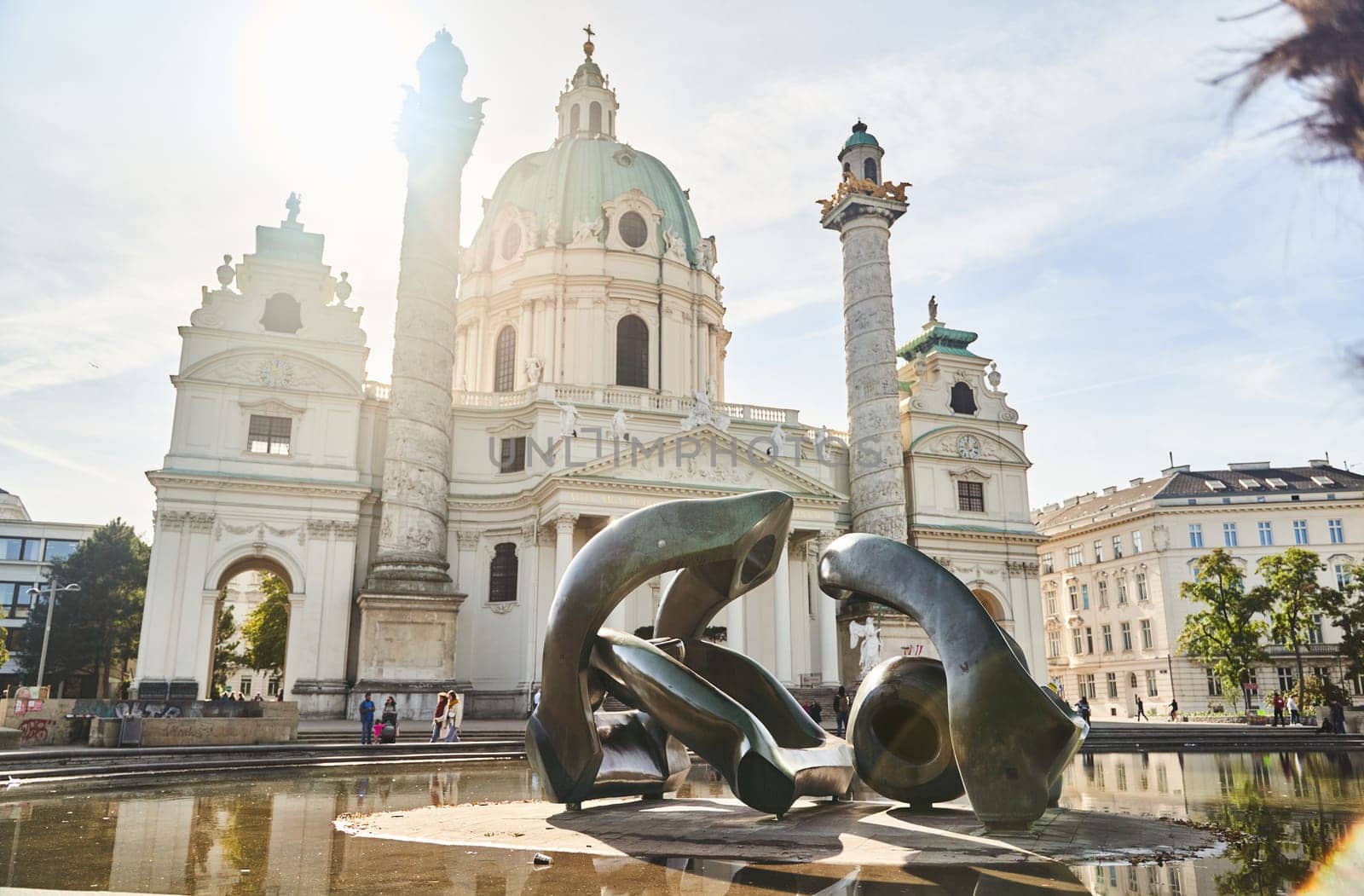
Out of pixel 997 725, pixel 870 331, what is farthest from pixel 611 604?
pixel 870 331

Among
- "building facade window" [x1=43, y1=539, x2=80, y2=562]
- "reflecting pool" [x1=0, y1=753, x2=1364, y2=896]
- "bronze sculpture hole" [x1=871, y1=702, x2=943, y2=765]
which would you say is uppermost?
"building facade window" [x1=43, y1=539, x2=80, y2=562]

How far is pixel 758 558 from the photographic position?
36.0 feet

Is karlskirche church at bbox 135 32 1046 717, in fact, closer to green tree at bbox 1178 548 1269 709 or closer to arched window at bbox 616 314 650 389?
arched window at bbox 616 314 650 389

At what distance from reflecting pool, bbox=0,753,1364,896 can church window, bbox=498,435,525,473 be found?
86.6 ft

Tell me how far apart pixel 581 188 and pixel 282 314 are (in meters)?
18.5

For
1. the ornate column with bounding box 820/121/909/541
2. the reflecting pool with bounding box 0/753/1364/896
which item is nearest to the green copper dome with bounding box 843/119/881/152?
the ornate column with bounding box 820/121/909/541

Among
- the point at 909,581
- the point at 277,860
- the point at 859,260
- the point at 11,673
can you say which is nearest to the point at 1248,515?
the point at 859,260

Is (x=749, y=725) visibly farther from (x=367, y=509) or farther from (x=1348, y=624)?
(x=1348, y=624)

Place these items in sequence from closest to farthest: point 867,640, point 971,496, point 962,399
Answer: point 867,640, point 971,496, point 962,399

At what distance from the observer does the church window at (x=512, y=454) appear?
134 ft

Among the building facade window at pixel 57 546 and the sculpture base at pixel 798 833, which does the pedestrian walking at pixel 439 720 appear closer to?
the sculpture base at pixel 798 833

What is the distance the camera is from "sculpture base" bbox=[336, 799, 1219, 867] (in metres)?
7.94

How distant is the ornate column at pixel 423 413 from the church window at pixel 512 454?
5.14m

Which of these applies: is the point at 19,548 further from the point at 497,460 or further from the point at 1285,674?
the point at 1285,674
